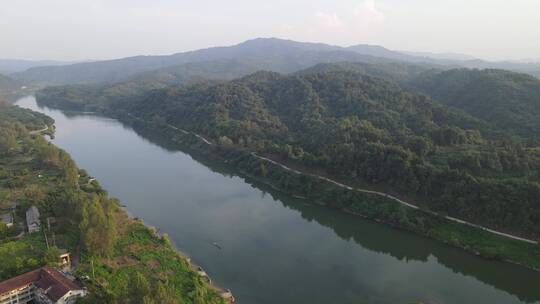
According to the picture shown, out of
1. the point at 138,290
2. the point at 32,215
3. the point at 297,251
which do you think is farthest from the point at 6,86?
the point at 138,290

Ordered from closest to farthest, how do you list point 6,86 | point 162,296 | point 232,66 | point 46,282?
point 162,296, point 46,282, point 6,86, point 232,66

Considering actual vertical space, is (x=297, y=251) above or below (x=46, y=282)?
below

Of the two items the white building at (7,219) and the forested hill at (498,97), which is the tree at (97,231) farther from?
the forested hill at (498,97)

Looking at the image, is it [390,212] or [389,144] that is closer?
[390,212]

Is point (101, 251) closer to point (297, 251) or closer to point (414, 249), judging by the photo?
point (297, 251)

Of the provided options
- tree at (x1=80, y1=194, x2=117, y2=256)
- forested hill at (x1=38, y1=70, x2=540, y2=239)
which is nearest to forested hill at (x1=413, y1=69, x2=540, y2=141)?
forested hill at (x1=38, y1=70, x2=540, y2=239)

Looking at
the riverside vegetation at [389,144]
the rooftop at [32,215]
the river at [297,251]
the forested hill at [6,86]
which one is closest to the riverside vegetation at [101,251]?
the rooftop at [32,215]

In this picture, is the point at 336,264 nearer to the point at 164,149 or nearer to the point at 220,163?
the point at 220,163
